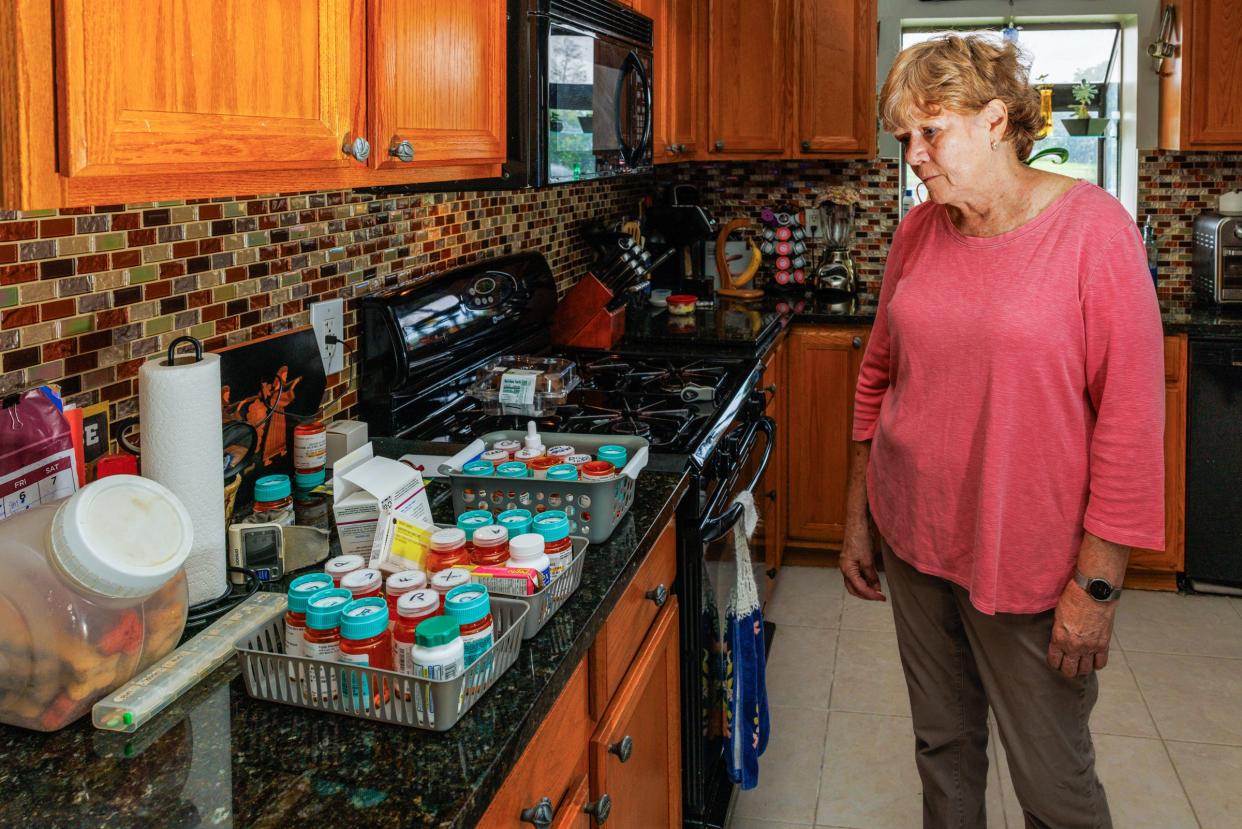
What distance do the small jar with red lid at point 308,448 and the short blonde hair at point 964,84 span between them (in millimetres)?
1006

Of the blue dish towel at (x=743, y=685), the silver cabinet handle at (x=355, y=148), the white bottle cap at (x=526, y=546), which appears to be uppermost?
the silver cabinet handle at (x=355, y=148)

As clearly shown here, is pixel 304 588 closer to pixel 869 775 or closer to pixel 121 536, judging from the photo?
pixel 121 536

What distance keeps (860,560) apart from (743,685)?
358 millimetres

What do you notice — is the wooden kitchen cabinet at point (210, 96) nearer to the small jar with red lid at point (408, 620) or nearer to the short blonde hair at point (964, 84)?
the small jar with red lid at point (408, 620)

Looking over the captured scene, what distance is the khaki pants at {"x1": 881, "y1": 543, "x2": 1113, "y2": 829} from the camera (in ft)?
5.81

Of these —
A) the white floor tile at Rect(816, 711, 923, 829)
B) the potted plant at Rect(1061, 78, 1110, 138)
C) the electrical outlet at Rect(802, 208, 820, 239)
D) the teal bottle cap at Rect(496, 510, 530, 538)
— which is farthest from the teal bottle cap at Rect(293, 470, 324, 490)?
the potted plant at Rect(1061, 78, 1110, 138)

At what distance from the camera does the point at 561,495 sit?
1.61m

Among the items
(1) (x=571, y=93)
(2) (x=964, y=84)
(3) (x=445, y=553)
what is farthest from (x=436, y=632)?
(1) (x=571, y=93)

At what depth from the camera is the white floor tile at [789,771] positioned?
8.00ft

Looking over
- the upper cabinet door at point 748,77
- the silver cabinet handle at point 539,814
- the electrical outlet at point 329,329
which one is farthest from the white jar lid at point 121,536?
the upper cabinet door at point 748,77

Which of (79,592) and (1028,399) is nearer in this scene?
(79,592)

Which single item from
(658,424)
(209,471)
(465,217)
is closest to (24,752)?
(209,471)

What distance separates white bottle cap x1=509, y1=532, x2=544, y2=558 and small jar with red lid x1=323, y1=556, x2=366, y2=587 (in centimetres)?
18

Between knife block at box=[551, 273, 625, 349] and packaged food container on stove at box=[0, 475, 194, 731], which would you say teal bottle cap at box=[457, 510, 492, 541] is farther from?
knife block at box=[551, 273, 625, 349]
